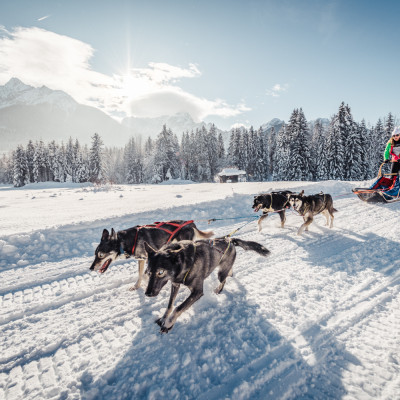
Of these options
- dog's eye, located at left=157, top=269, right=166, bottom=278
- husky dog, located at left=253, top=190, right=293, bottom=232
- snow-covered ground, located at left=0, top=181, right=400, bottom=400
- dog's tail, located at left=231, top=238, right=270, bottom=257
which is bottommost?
snow-covered ground, located at left=0, top=181, right=400, bottom=400

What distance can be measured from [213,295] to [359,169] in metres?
39.2

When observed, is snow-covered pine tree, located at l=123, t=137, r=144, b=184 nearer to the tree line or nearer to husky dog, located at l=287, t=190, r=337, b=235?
the tree line

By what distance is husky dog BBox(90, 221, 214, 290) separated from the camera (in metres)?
3.67

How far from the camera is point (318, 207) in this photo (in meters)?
6.99

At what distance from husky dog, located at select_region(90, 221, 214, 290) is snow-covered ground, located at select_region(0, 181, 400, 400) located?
0.64m

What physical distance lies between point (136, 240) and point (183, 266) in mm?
1477

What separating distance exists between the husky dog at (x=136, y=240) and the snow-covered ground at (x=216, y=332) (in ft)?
2.09

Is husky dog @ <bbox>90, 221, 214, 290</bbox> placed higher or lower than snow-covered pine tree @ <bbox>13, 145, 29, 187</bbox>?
lower

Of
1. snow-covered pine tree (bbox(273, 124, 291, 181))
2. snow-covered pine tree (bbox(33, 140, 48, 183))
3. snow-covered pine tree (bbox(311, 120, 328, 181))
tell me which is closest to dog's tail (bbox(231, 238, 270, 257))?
snow-covered pine tree (bbox(311, 120, 328, 181))

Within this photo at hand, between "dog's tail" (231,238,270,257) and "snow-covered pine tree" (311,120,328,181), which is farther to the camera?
"snow-covered pine tree" (311,120,328,181)

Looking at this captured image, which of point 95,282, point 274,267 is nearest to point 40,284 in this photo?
point 95,282

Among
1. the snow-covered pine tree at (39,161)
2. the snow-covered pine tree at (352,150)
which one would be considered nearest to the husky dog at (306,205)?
the snow-covered pine tree at (352,150)

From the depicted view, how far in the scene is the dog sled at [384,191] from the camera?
358 inches

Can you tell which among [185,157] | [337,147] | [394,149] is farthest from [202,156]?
[394,149]
